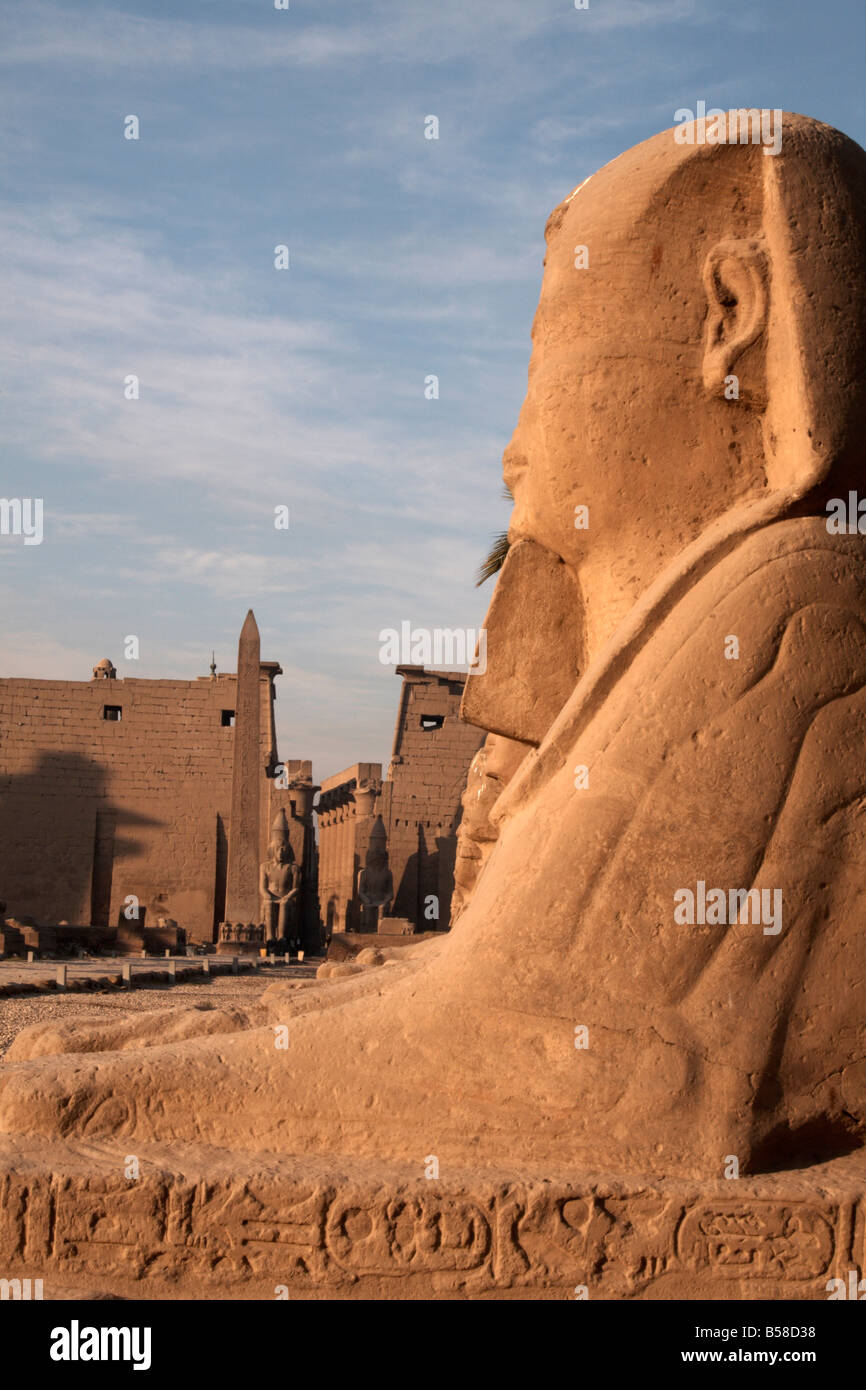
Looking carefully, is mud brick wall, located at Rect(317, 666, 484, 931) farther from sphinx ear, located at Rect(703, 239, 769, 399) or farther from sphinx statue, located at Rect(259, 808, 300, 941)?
sphinx ear, located at Rect(703, 239, 769, 399)

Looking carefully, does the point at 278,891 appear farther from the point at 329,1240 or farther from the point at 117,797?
the point at 329,1240

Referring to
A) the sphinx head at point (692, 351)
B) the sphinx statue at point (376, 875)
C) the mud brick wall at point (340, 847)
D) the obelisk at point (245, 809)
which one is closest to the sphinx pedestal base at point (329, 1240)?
the sphinx head at point (692, 351)

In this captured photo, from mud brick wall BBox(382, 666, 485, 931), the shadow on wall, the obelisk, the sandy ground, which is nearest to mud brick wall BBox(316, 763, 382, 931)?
mud brick wall BBox(382, 666, 485, 931)

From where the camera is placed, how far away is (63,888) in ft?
86.5

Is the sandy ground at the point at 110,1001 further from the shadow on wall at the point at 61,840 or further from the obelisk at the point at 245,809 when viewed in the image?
the shadow on wall at the point at 61,840

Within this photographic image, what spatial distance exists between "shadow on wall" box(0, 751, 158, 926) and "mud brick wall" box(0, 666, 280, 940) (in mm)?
20

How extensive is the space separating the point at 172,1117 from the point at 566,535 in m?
1.41

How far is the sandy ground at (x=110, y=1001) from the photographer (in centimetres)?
817

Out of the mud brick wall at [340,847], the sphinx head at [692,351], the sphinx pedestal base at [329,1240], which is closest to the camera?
the sphinx pedestal base at [329,1240]

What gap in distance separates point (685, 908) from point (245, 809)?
66.9 ft

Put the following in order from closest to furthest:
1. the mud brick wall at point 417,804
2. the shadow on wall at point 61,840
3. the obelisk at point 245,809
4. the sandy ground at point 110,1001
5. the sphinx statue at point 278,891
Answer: the sandy ground at point 110,1001, the obelisk at point 245,809, the sphinx statue at point 278,891, the mud brick wall at point 417,804, the shadow on wall at point 61,840

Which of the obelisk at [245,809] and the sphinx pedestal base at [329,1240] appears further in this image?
the obelisk at [245,809]

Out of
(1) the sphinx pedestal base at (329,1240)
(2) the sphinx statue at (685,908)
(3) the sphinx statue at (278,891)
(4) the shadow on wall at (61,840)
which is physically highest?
(4) the shadow on wall at (61,840)

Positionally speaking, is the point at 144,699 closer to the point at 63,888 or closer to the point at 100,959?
the point at 63,888
